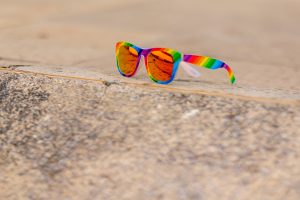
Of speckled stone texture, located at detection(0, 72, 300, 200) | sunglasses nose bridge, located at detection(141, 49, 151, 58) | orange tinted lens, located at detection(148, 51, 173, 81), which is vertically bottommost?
speckled stone texture, located at detection(0, 72, 300, 200)

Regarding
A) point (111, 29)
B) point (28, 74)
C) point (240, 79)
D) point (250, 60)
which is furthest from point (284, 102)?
point (111, 29)

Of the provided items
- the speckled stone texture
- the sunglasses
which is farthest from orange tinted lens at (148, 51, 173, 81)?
the speckled stone texture

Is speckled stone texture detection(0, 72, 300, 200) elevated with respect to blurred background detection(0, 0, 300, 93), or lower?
lower

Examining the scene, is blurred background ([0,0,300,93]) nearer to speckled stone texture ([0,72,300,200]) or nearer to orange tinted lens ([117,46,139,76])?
orange tinted lens ([117,46,139,76])

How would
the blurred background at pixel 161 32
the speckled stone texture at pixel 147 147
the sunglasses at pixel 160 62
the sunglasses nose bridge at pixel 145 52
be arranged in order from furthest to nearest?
1. the blurred background at pixel 161 32
2. the sunglasses nose bridge at pixel 145 52
3. the sunglasses at pixel 160 62
4. the speckled stone texture at pixel 147 147

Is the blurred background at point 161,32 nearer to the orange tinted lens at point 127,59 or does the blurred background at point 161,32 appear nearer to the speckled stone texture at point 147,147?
the orange tinted lens at point 127,59

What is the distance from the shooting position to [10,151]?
1521mm

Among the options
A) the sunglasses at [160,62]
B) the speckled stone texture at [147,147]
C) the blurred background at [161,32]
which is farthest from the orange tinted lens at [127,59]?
the blurred background at [161,32]

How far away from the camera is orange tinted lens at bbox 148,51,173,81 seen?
1.93 m

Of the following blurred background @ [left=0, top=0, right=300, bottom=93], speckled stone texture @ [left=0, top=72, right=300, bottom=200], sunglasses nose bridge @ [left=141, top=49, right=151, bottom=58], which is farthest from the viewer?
blurred background @ [left=0, top=0, right=300, bottom=93]

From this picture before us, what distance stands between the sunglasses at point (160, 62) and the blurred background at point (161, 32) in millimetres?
833

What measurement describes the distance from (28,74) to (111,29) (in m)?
2.98

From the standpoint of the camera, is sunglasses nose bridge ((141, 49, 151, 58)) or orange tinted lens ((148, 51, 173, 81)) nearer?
orange tinted lens ((148, 51, 173, 81))

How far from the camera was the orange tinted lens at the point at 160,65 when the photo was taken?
1.93 m
